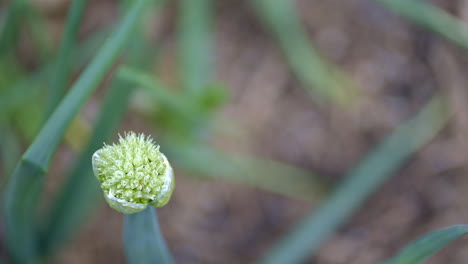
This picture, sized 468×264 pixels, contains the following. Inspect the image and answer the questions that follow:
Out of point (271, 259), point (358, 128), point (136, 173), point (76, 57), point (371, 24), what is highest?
point (371, 24)

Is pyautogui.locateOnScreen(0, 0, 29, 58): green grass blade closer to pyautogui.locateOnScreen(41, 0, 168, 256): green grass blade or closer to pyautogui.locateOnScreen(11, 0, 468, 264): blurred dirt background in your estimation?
pyautogui.locateOnScreen(41, 0, 168, 256): green grass blade

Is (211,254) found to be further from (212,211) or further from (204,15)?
(204,15)

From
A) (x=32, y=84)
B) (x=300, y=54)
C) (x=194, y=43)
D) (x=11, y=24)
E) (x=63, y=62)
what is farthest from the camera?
(x=300, y=54)

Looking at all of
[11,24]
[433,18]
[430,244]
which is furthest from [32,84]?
[433,18]

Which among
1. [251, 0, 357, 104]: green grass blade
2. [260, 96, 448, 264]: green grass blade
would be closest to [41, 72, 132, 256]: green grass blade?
[260, 96, 448, 264]: green grass blade

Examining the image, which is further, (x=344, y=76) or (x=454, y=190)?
(x=344, y=76)

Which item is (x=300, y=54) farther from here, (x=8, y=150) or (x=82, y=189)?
(x=8, y=150)

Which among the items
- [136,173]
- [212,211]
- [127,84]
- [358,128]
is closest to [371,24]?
[358,128]
